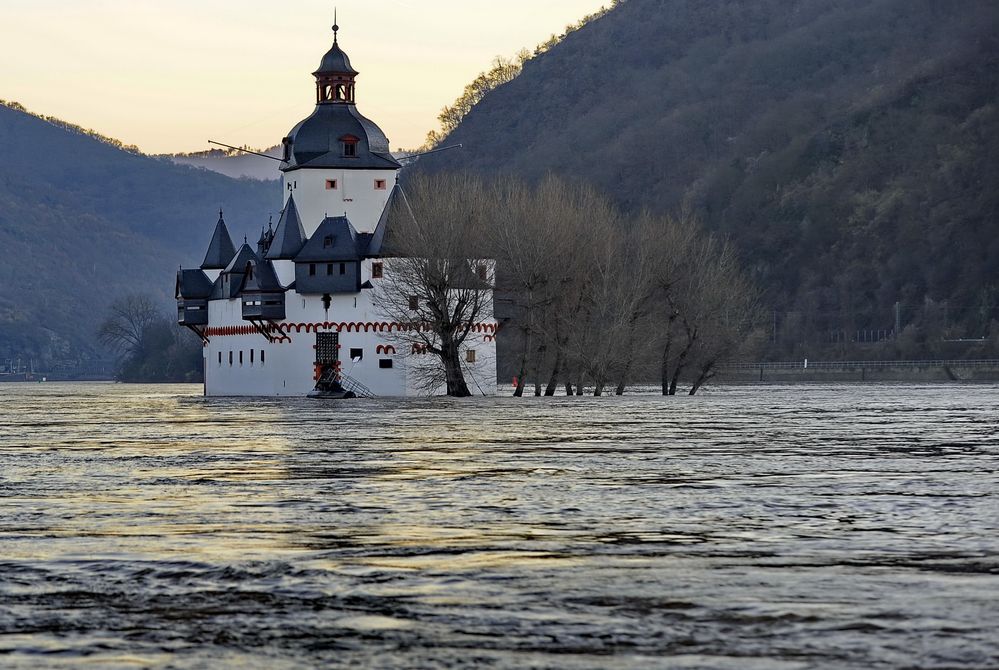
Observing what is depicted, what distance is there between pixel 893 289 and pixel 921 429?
11525 centimetres

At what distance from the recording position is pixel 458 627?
1123 centimetres

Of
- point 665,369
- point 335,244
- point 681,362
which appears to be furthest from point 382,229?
point 681,362

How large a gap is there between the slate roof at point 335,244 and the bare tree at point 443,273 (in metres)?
11.7

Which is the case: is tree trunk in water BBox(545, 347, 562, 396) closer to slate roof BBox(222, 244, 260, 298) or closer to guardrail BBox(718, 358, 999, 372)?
slate roof BBox(222, 244, 260, 298)

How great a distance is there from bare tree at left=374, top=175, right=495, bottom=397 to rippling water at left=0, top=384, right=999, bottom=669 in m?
58.5

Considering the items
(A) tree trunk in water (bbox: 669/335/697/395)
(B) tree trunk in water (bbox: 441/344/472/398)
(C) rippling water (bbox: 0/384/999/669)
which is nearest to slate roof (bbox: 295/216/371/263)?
(B) tree trunk in water (bbox: 441/344/472/398)

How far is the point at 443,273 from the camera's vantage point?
292ft

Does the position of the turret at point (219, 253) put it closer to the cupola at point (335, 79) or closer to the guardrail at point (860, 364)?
the cupola at point (335, 79)

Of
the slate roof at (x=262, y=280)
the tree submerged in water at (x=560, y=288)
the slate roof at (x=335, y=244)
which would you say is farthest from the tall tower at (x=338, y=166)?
the tree submerged in water at (x=560, y=288)

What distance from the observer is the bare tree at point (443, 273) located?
291 ft

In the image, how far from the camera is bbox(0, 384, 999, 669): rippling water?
10609 mm

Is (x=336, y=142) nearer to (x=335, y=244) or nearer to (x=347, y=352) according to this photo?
(x=335, y=244)

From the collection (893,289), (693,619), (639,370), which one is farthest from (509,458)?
(893,289)

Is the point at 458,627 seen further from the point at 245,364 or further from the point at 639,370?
the point at 245,364
